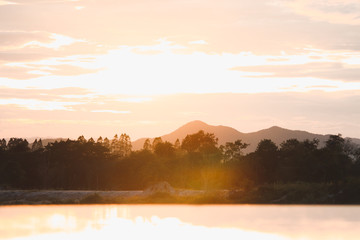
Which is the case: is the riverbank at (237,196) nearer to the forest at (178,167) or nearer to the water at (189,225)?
the forest at (178,167)

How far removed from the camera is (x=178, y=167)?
102 metres

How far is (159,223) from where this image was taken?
4419cm

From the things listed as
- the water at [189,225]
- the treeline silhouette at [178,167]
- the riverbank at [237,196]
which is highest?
the treeline silhouette at [178,167]

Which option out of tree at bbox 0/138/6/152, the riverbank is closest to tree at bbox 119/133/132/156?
tree at bbox 0/138/6/152

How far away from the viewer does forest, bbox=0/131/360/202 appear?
84875 mm

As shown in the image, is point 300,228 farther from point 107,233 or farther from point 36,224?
point 36,224

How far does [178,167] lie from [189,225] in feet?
195

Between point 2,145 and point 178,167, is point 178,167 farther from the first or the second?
point 2,145

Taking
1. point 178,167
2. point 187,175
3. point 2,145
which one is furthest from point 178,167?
point 2,145

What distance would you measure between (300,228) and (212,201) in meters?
30.8

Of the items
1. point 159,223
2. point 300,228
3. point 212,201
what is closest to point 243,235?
point 300,228

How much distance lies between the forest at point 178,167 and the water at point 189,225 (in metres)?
31.2

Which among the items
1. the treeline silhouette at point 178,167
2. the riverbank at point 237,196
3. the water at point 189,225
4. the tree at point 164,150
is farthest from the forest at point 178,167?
the water at point 189,225

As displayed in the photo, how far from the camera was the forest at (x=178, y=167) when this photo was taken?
278 ft
